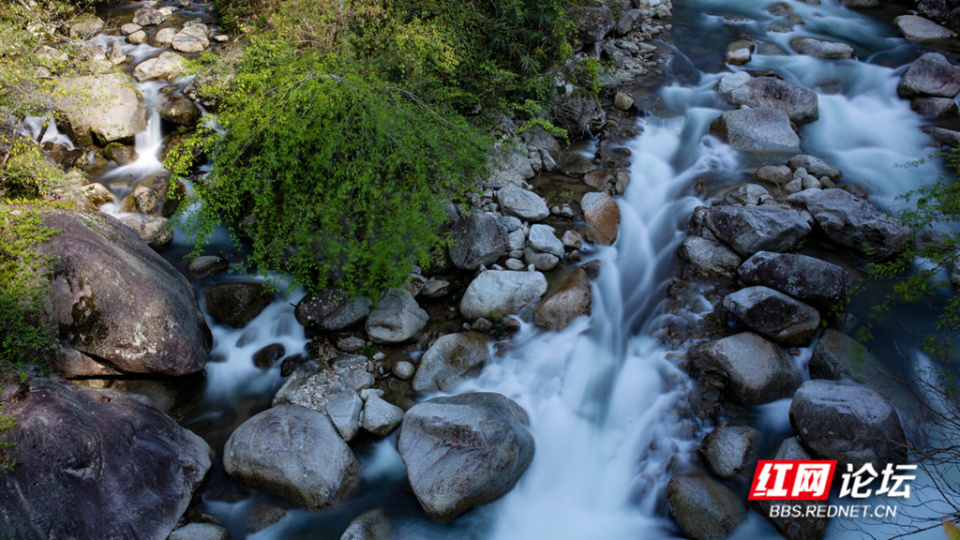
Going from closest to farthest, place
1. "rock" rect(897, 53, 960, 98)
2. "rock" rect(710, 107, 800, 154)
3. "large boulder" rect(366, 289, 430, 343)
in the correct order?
"large boulder" rect(366, 289, 430, 343) → "rock" rect(710, 107, 800, 154) → "rock" rect(897, 53, 960, 98)

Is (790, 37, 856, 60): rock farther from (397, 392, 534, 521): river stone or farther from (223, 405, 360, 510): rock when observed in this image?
(223, 405, 360, 510): rock

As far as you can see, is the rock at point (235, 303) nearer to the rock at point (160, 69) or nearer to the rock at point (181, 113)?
the rock at point (181, 113)

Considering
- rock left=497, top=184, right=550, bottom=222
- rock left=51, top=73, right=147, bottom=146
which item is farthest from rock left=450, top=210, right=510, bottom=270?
rock left=51, top=73, right=147, bottom=146

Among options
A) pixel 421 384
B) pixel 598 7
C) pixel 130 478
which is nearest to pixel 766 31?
pixel 598 7

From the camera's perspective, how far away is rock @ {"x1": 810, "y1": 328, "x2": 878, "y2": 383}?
5445 millimetres

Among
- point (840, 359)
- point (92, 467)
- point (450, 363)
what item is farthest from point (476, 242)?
point (92, 467)

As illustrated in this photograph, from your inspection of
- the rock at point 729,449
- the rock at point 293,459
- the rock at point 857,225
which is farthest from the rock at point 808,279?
the rock at point 293,459

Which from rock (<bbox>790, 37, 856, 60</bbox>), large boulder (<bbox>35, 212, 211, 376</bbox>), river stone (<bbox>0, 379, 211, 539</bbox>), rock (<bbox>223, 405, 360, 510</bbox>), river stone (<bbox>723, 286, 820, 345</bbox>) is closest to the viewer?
river stone (<bbox>0, 379, 211, 539</bbox>)

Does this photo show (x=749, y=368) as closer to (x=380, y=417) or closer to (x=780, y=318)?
(x=780, y=318)

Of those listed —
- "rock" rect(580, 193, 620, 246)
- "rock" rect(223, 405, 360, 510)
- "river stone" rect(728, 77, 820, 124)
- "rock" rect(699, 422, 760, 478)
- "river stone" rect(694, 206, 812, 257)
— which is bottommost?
"rock" rect(223, 405, 360, 510)

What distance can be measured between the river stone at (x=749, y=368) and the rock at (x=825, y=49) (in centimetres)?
845

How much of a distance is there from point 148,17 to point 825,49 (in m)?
14.2

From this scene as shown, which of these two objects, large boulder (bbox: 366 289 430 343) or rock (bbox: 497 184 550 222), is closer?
large boulder (bbox: 366 289 430 343)

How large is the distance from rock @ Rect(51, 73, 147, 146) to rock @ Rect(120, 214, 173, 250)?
6.24 feet
